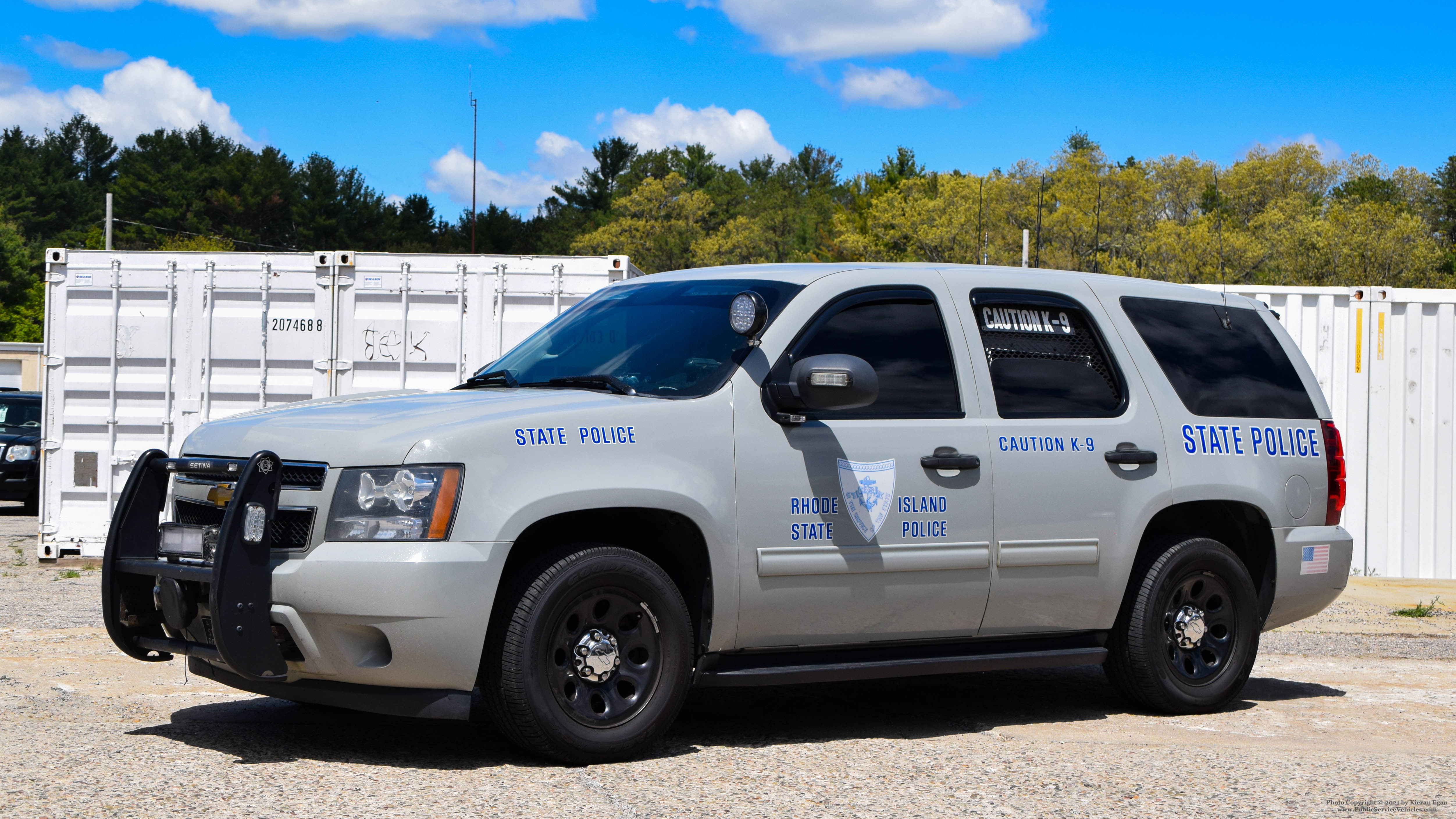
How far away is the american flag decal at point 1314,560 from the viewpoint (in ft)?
22.5

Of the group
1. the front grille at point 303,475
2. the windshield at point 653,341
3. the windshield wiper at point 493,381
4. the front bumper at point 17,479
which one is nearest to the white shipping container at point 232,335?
the windshield at point 653,341

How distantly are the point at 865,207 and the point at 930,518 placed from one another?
289 ft

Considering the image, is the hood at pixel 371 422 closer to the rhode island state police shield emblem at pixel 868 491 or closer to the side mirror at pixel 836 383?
the side mirror at pixel 836 383

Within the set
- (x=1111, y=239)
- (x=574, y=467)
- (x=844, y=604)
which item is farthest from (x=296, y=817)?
(x=1111, y=239)

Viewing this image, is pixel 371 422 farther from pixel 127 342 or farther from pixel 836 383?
pixel 127 342

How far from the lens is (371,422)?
5008 millimetres

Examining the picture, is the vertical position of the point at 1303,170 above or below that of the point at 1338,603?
above

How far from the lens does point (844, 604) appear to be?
5.59 m

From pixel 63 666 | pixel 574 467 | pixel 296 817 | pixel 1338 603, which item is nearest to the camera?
pixel 296 817

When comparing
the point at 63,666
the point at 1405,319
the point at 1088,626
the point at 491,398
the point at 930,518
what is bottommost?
the point at 63,666

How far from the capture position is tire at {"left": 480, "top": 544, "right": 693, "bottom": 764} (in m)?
4.91

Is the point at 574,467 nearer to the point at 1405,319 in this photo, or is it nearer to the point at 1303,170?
the point at 1405,319

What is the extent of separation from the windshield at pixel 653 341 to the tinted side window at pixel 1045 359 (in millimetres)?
982

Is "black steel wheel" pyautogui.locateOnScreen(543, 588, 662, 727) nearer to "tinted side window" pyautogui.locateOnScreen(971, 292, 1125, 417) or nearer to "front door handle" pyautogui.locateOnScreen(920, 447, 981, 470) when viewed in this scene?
"front door handle" pyautogui.locateOnScreen(920, 447, 981, 470)
